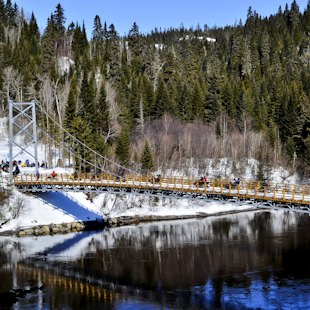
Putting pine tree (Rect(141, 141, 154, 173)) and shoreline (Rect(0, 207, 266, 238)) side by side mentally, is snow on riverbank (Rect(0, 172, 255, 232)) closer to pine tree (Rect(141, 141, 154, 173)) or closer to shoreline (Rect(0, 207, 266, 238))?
shoreline (Rect(0, 207, 266, 238))

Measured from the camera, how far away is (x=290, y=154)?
68.3 meters

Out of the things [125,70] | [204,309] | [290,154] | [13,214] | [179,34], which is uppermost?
[179,34]

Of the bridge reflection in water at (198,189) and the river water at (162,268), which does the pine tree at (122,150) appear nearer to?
the bridge reflection in water at (198,189)

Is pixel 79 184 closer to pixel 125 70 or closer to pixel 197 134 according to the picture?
pixel 197 134

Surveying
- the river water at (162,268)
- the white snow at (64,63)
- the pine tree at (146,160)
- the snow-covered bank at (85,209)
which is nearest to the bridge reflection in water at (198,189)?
the snow-covered bank at (85,209)

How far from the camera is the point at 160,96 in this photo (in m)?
72.8

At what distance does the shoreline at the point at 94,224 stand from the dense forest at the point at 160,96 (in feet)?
28.6

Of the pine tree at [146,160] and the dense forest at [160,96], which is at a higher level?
the dense forest at [160,96]

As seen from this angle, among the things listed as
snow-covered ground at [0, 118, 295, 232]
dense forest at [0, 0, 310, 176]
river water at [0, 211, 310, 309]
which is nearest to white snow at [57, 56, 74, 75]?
dense forest at [0, 0, 310, 176]

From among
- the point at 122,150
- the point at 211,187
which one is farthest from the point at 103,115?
the point at 211,187

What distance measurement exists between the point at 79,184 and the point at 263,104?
45932mm

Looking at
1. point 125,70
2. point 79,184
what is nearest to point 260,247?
point 79,184

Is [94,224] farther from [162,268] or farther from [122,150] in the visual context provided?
[162,268]

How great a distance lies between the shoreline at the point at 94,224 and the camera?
4334cm
